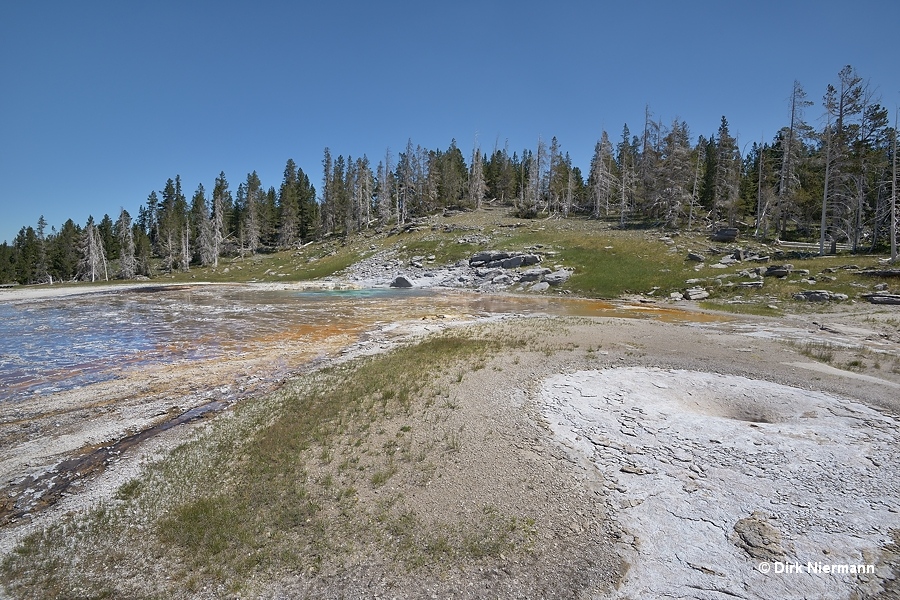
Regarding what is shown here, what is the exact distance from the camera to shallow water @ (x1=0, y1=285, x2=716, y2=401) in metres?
17.3

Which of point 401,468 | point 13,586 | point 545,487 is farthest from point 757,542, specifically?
point 13,586

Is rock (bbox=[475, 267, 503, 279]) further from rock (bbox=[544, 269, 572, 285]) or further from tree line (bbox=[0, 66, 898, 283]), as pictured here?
tree line (bbox=[0, 66, 898, 283])

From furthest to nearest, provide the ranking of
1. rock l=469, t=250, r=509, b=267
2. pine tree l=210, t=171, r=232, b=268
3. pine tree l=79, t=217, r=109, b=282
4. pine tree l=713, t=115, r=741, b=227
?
pine tree l=210, t=171, r=232, b=268 < pine tree l=79, t=217, r=109, b=282 < pine tree l=713, t=115, r=741, b=227 < rock l=469, t=250, r=509, b=267

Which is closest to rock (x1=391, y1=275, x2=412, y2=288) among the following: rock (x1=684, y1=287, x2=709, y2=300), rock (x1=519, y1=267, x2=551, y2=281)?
rock (x1=519, y1=267, x2=551, y2=281)

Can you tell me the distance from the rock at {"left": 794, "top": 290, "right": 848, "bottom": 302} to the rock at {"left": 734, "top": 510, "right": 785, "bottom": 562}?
105ft

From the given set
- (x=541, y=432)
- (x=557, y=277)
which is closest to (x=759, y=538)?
(x=541, y=432)

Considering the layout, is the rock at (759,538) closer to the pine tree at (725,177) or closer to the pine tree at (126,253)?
the pine tree at (725,177)

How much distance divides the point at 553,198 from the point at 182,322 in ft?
290

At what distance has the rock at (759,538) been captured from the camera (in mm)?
6340

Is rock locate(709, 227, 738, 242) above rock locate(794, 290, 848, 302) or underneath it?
above

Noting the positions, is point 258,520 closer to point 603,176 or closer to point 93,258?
point 603,176

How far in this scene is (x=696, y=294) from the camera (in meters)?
36.9

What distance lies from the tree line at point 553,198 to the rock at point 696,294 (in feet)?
58.3

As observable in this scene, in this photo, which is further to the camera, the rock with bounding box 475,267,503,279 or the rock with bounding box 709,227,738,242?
the rock with bounding box 709,227,738,242
